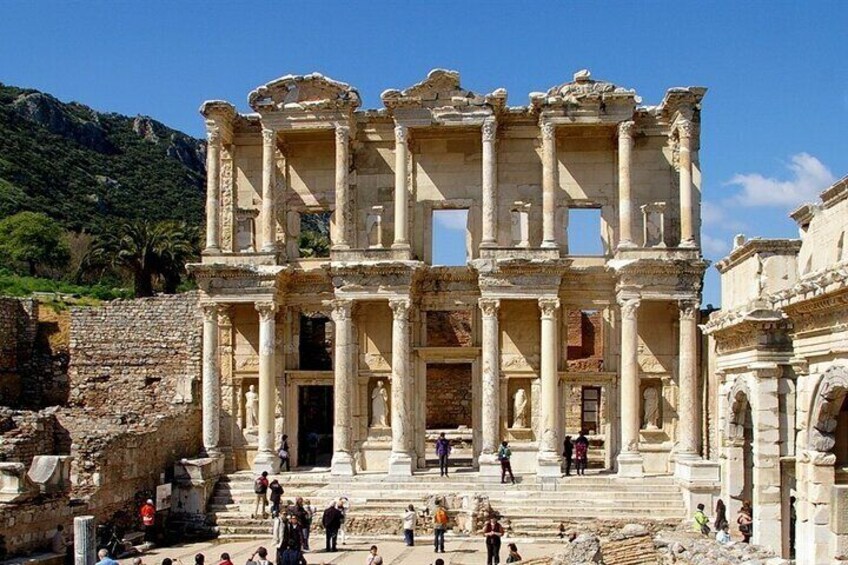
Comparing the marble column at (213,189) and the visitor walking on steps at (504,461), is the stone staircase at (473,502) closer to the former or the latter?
the visitor walking on steps at (504,461)

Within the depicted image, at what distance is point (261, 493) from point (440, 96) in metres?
11.1

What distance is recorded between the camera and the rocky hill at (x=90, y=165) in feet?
225

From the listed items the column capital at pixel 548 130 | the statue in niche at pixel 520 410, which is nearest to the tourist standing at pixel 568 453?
the statue in niche at pixel 520 410

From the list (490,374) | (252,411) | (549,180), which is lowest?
(252,411)

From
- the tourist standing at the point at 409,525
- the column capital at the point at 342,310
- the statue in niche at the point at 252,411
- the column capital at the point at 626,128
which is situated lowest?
the tourist standing at the point at 409,525

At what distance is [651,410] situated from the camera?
2922cm

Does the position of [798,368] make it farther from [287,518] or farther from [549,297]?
[549,297]

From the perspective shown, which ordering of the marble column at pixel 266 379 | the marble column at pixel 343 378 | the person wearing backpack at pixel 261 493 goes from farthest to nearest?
the marble column at pixel 266 379 < the marble column at pixel 343 378 < the person wearing backpack at pixel 261 493

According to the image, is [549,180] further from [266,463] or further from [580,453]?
[266,463]

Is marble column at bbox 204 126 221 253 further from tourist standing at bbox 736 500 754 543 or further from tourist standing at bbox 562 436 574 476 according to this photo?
tourist standing at bbox 736 500 754 543

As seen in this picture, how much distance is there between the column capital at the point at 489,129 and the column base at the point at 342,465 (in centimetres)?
889

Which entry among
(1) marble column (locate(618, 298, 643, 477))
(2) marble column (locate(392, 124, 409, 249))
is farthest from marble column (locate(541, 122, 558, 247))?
(2) marble column (locate(392, 124, 409, 249))

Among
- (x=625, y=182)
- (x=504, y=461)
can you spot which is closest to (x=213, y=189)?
(x=504, y=461)

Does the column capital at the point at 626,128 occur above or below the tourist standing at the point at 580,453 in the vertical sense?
above
